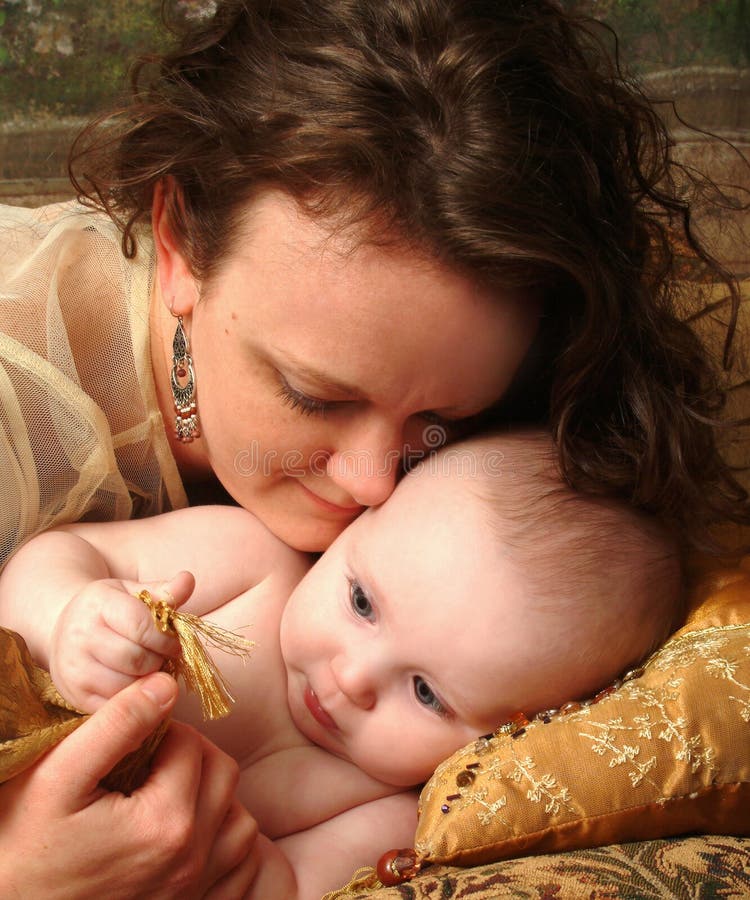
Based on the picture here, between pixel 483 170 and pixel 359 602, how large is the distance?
A: 23.3 inches

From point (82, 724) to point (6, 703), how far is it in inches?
3.0

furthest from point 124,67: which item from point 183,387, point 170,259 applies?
point 183,387

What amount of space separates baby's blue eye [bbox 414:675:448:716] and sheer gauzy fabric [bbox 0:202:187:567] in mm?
523

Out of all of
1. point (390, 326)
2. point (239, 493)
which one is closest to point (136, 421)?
point (239, 493)

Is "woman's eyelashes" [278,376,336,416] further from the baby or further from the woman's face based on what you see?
the baby

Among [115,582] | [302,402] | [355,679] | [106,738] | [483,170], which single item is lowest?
[355,679]

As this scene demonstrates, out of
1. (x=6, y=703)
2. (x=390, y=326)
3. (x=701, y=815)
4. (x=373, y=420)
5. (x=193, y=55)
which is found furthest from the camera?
(x=193, y=55)

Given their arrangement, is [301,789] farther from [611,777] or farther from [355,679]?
[611,777]

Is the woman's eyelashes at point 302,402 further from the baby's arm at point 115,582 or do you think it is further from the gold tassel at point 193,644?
the gold tassel at point 193,644

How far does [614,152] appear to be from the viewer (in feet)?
4.42

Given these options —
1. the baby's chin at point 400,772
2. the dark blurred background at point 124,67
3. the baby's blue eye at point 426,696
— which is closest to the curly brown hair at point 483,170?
the baby's blue eye at point 426,696

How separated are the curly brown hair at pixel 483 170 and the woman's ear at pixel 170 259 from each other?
3 centimetres

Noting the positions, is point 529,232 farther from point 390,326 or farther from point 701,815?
point 701,815

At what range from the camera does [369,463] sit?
1289mm
